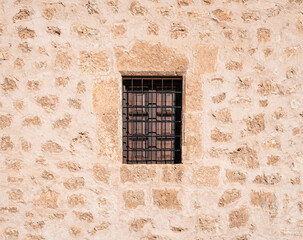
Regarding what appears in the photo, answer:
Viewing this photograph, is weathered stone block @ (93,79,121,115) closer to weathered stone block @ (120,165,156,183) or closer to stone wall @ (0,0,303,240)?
stone wall @ (0,0,303,240)

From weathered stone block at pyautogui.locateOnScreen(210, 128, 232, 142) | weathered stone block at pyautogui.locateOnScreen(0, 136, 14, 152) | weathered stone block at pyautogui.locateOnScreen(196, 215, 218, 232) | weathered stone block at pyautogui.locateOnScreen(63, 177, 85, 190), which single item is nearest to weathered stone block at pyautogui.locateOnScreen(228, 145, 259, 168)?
weathered stone block at pyautogui.locateOnScreen(210, 128, 232, 142)

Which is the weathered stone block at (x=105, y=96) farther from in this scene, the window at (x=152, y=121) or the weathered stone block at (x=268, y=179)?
the weathered stone block at (x=268, y=179)

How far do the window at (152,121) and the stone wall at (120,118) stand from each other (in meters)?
0.19

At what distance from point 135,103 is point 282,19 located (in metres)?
1.60

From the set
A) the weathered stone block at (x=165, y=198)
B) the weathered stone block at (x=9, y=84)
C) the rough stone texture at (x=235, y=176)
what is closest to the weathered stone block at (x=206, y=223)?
the weathered stone block at (x=165, y=198)

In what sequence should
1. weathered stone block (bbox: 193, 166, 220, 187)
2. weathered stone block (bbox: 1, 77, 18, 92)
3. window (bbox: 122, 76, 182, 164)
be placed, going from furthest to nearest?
1. window (bbox: 122, 76, 182, 164)
2. weathered stone block (bbox: 193, 166, 220, 187)
3. weathered stone block (bbox: 1, 77, 18, 92)

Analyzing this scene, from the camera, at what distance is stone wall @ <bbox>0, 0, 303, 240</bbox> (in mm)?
2586

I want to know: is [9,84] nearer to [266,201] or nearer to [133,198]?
[133,198]

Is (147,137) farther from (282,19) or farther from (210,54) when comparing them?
(282,19)

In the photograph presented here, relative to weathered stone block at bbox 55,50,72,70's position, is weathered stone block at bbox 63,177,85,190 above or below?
below

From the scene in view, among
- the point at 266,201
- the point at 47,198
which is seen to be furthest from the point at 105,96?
the point at 266,201

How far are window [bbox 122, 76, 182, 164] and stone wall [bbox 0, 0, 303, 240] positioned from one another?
0.19 metres

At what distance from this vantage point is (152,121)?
2.82 metres

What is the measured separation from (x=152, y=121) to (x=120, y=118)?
0.34 meters
